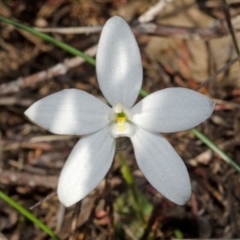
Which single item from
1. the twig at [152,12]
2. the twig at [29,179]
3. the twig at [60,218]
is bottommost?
the twig at [60,218]

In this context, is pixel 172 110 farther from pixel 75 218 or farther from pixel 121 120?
pixel 75 218

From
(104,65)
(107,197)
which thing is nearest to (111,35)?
(104,65)

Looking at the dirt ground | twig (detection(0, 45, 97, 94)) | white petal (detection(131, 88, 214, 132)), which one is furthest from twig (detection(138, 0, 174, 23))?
white petal (detection(131, 88, 214, 132))

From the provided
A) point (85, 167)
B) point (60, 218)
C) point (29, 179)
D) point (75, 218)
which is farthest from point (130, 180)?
point (29, 179)

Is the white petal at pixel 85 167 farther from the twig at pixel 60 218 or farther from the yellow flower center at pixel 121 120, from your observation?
the twig at pixel 60 218

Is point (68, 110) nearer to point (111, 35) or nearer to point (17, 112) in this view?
point (111, 35)

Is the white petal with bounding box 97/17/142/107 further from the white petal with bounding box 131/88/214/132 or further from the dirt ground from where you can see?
the dirt ground

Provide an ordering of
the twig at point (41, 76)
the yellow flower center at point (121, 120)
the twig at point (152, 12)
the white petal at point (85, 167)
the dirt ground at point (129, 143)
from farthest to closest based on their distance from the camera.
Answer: the twig at point (41, 76) < the twig at point (152, 12) < the dirt ground at point (129, 143) < the yellow flower center at point (121, 120) < the white petal at point (85, 167)

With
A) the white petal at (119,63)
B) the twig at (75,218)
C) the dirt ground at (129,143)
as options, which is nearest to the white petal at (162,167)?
the white petal at (119,63)
